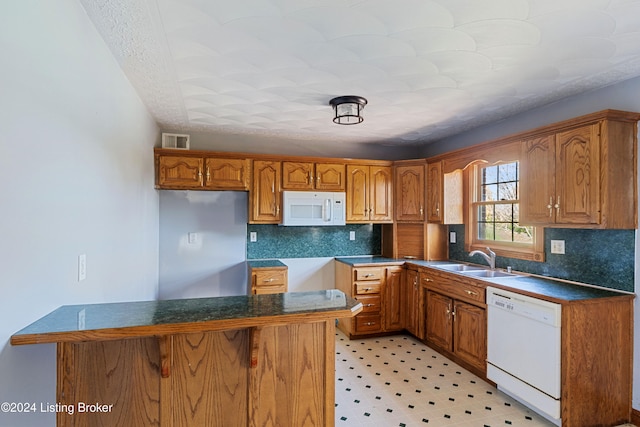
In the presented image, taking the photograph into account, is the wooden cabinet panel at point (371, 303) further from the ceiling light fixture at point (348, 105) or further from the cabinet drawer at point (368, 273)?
the ceiling light fixture at point (348, 105)

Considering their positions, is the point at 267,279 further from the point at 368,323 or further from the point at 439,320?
the point at 439,320

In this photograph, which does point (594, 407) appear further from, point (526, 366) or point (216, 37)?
point (216, 37)

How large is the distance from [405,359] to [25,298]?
3.13 m

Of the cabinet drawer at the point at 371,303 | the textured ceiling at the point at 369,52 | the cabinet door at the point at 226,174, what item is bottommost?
the cabinet drawer at the point at 371,303

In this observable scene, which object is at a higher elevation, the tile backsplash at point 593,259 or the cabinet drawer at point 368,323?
the tile backsplash at point 593,259

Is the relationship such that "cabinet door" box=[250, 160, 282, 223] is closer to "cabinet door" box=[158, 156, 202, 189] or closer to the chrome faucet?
"cabinet door" box=[158, 156, 202, 189]

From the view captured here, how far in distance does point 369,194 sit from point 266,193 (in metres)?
1.32

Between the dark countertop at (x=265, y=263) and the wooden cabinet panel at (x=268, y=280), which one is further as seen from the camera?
the dark countertop at (x=265, y=263)

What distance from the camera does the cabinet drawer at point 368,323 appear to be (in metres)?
3.87

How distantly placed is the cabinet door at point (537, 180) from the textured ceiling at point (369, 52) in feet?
1.46

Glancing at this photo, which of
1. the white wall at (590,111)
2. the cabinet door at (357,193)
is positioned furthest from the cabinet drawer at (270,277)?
the white wall at (590,111)

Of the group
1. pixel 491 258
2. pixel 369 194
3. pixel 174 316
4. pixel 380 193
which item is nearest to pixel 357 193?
pixel 369 194

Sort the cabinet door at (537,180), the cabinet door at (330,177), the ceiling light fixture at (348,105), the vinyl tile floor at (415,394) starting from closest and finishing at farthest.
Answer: the vinyl tile floor at (415,394), the cabinet door at (537,180), the ceiling light fixture at (348,105), the cabinet door at (330,177)

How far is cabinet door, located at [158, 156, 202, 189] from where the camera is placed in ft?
11.7
